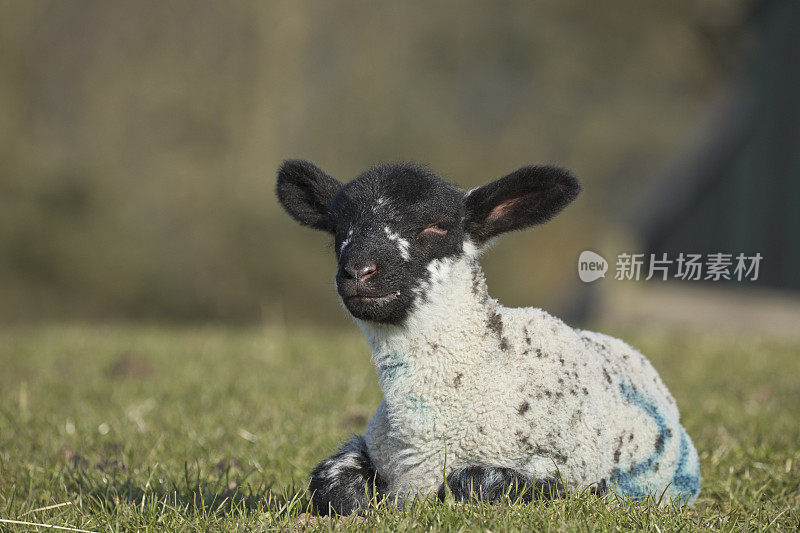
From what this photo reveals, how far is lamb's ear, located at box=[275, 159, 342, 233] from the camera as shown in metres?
3.68

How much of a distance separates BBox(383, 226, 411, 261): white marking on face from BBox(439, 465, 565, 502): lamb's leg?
2.54 feet

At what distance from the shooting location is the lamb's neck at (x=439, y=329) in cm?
321

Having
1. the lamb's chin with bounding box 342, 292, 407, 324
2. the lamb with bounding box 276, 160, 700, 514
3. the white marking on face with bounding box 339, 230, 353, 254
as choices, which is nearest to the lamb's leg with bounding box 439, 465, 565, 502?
the lamb with bounding box 276, 160, 700, 514

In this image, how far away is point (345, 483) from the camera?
322 centimetres

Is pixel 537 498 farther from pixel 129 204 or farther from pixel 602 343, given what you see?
pixel 129 204

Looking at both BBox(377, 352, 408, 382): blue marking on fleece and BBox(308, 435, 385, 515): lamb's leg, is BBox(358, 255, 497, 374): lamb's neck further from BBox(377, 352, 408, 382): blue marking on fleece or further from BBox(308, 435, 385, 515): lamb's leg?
BBox(308, 435, 385, 515): lamb's leg

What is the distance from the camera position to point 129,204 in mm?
15133

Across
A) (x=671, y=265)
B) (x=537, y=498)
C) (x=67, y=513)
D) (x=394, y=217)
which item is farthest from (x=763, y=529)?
(x=671, y=265)

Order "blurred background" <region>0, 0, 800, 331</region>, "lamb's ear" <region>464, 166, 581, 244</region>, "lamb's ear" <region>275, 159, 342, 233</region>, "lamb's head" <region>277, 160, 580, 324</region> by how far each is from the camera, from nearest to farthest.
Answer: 1. "lamb's head" <region>277, 160, 580, 324</region>
2. "lamb's ear" <region>464, 166, 581, 244</region>
3. "lamb's ear" <region>275, 159, 342, 233</region>
4. "blurred background" <region>0, 0, 800, 331</region>

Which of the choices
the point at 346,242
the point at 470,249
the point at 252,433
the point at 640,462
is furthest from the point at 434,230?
the point at 252,433

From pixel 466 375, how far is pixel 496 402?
153mm

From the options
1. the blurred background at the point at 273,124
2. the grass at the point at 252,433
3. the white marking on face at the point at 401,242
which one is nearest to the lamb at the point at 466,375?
the white marking on face at the point at 401,242

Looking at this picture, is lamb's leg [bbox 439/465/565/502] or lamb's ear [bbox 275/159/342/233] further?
lamb's ear [bbox 275/159/342/233]

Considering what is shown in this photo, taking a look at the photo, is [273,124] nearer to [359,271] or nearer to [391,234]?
[391,234]
